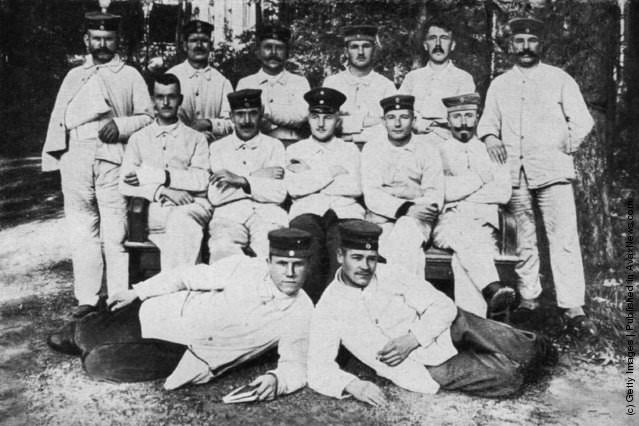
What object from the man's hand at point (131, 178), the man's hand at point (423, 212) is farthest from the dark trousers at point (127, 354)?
the man's hand at point (423, 212)

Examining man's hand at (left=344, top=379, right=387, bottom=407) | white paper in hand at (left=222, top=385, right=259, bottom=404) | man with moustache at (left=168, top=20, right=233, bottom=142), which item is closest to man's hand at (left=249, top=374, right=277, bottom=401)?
white paper in hand at (left=222, top=385, right=259, bottom=404)

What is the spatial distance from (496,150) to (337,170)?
0.86 metres

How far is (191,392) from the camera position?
281cm

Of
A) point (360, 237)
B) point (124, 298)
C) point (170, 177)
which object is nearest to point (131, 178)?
point (170, 177)

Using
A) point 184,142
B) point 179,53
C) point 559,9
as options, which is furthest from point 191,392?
point 559,9

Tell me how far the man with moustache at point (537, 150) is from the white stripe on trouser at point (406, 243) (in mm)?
571

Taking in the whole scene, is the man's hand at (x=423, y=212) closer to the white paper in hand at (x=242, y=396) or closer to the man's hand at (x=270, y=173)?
the man's hand at (x=270, y=173)

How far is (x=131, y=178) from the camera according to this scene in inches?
137

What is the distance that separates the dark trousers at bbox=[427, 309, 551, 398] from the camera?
9.26 feet

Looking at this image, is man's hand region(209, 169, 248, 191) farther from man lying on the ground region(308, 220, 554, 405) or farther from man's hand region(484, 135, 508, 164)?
man's hand region(484, 135, 508, 164)

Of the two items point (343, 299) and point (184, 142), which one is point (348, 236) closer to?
point (343, 299)

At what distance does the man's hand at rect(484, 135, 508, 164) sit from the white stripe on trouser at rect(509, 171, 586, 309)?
0.17 meters

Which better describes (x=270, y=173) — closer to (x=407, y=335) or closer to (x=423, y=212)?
(x=423, y=212)

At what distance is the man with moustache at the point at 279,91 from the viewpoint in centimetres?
388
